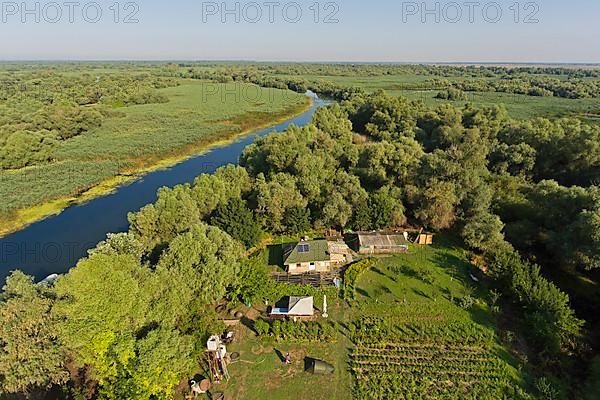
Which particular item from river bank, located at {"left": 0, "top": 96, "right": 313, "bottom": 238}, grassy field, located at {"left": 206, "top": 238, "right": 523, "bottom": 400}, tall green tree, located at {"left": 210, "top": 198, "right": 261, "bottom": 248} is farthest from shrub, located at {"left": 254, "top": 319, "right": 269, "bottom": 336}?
river bank, located at {"left": 0, "top": 96, "right": 313, "bottom": 238}

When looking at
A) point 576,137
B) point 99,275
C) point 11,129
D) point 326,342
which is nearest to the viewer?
point 99,275

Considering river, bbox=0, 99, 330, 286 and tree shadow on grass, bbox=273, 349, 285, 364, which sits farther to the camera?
river, bbox=0, 99, 330, 286

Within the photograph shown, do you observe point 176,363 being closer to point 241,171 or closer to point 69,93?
point 241,171

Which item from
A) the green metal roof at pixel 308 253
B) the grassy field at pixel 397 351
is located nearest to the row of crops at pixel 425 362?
the grassy field at pixel 397 351

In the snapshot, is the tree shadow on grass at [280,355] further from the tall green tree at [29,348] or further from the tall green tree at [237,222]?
the tall green tree at [237,222]

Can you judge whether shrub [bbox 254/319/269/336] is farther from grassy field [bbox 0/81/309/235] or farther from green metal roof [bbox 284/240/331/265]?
grassy field [bbox 0/81/309/235]

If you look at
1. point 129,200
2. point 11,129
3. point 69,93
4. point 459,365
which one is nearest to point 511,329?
point 459,365
